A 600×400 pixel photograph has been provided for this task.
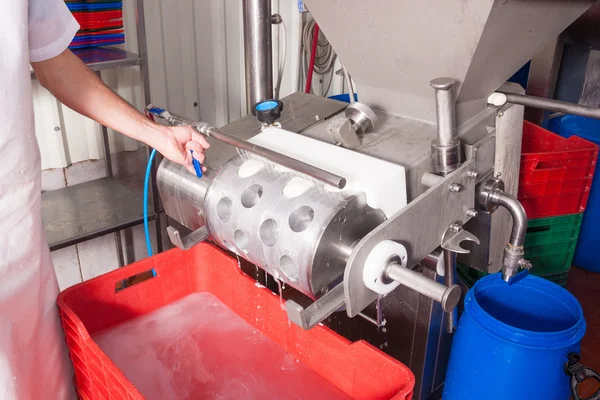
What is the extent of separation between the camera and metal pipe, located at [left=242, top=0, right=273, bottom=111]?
4.68ft

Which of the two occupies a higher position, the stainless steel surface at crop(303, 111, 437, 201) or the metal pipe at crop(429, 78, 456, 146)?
the metal pipe at crop(429, 78, 456, 146)

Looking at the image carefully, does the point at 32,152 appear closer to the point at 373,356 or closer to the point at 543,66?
the point at 373,356

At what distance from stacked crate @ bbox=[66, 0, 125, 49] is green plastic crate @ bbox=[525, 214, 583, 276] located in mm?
1659

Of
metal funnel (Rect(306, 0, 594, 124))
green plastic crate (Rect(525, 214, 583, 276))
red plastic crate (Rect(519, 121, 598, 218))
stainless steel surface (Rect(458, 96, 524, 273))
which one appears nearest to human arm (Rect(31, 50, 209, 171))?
metal funnel (Rect(306, 0, 594, 124))

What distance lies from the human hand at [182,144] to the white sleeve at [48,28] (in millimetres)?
275

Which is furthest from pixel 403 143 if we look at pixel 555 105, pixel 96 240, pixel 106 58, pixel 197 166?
pixel 96 240

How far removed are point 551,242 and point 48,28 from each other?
6.27 feet

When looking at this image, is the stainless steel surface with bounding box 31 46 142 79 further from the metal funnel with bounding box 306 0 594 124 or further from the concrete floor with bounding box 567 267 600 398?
the concrete floor with bounding box 567 267 600 398

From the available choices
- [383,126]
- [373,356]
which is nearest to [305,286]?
[373,356]

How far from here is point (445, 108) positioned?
3.21 feet

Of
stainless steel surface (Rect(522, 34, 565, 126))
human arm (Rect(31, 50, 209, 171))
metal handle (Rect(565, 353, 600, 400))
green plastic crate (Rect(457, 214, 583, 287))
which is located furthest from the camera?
stainless steel surface (Rect(522, 34, 565, 126))

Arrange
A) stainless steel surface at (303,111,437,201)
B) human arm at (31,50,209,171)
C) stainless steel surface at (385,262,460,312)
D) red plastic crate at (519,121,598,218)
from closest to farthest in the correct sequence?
1. stainless steel surface at (385,262,460,312)
2. stainless steel surface at (303,111,437,201)
3. human arm at (31,50,209,171)
4. red plastic crate at (519,121,598,218)

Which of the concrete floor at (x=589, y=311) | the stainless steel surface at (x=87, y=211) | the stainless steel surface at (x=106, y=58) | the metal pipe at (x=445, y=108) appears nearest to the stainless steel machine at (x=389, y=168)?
the metal pipe at (x=445, y=108)

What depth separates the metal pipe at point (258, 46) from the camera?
1.43 meters
